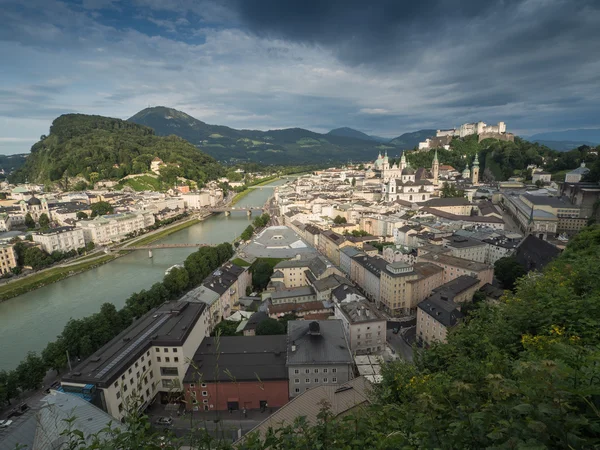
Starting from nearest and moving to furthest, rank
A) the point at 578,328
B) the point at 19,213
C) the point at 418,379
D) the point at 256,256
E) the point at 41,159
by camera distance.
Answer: the point at 578,328, the point at 418,379, the point at 256,256, the point at 19,213, the point at 41,159

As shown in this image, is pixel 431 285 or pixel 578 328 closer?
pixel 578 328

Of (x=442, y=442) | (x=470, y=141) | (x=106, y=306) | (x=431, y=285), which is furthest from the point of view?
(x=470, y=141)

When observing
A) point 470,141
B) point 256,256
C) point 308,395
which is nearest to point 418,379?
point 308,395

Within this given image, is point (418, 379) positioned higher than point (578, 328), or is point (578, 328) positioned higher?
point (578, 328)

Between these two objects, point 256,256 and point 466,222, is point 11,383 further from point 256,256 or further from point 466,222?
point 466,222

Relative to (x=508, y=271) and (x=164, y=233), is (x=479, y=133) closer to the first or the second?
(x=508, y=271)

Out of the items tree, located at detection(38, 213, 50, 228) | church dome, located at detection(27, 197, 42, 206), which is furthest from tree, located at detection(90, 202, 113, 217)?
church dome, located at detection(27, 197, 42, 206)
